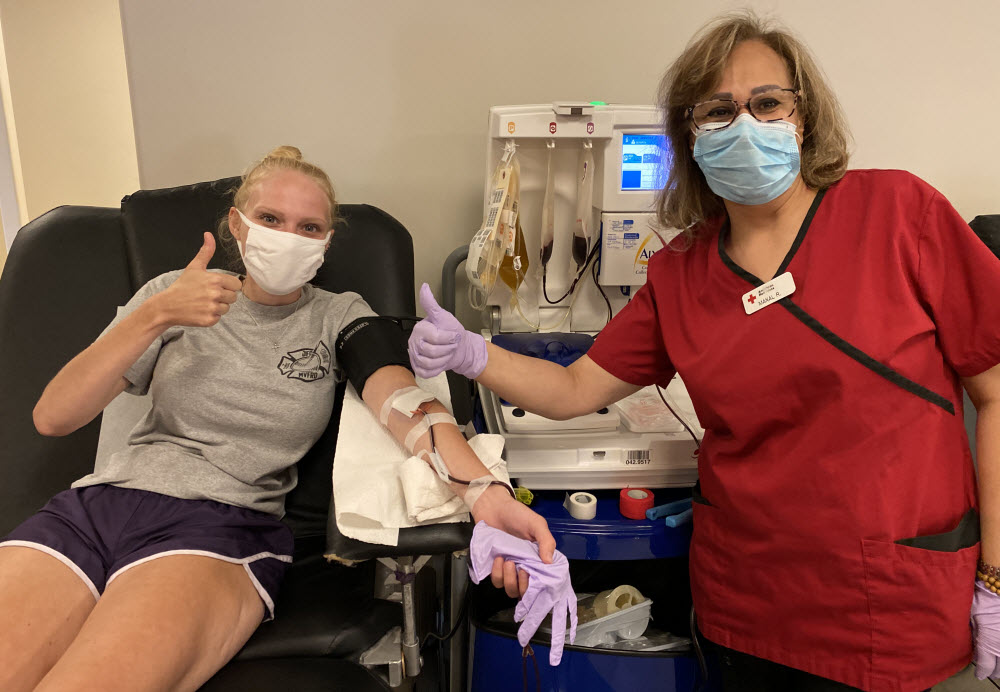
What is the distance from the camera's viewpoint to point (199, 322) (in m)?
1.11

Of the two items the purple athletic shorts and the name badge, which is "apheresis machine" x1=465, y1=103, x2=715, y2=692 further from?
the purple athletic shorts

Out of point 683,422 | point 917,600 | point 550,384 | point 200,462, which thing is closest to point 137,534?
point 200,462

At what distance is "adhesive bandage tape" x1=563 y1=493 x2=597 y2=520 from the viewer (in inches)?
46.3

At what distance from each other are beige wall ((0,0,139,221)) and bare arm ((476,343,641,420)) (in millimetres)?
2677

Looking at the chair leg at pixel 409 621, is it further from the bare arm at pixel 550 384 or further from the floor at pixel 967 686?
the floor at pixel 967 686

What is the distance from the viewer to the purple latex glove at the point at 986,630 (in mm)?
956

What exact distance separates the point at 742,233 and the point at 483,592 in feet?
2.92

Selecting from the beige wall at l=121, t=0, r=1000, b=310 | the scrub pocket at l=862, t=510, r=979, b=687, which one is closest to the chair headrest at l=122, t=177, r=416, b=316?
the beige wall at l=121, t=0, r=1000, b=310

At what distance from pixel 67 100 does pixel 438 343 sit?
288cm

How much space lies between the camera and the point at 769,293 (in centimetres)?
100

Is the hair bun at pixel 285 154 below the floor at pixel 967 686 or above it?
above

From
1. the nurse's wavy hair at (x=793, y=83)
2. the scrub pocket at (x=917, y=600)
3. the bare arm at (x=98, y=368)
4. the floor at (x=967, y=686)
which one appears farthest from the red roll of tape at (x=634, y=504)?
the floor at (x=967, y=686)

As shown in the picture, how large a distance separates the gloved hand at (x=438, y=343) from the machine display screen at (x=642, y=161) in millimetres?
596

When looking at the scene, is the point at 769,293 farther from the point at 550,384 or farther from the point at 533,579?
the point at 533,579
